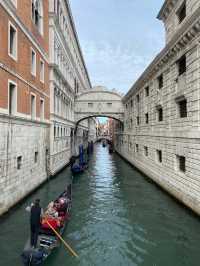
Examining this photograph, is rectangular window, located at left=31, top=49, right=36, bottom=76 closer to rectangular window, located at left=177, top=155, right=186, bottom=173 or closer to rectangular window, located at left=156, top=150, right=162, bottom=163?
rectangular window, located at left=156, top=150, right=162, bottom=163

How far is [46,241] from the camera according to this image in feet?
24.5

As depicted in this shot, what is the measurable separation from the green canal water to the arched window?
1117 cm

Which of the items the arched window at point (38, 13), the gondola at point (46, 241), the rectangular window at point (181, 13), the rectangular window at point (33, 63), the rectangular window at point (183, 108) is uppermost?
the arched window at point (38, 13)

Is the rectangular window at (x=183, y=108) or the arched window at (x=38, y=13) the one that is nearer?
the rectangular window at (x=183, y=108)

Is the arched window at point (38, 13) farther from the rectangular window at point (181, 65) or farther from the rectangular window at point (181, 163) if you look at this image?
the rectangular window at point (181, 163)

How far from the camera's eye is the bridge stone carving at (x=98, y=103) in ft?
112

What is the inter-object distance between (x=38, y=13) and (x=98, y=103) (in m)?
18.9

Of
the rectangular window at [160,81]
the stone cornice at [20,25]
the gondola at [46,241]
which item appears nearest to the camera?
the gondola at [46,241]

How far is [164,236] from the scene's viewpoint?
28.7 feet

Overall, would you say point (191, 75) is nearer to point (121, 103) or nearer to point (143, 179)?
point (143, 179)

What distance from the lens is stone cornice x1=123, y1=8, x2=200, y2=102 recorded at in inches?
404

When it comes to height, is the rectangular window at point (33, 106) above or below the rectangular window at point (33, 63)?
below

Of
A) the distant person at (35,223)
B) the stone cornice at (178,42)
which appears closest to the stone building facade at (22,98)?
the distant person at (35,223)

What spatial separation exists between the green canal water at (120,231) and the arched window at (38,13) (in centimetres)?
1117
